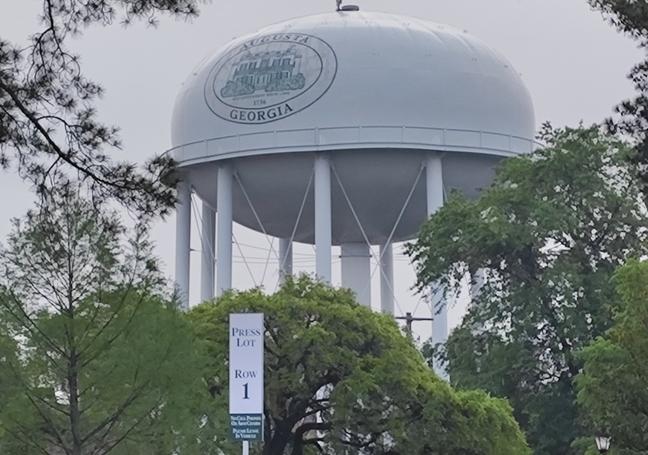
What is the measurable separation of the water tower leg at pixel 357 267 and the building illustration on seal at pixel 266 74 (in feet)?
21.4

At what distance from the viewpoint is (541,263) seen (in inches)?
1358

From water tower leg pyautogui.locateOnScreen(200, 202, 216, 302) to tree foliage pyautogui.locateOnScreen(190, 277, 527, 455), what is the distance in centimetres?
1058

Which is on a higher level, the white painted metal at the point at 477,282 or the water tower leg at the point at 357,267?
the water tower leg at the point at 357,267

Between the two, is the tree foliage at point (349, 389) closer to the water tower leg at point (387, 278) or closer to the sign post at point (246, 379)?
the sign post at point (246, 379)

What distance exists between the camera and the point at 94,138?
12.5 m

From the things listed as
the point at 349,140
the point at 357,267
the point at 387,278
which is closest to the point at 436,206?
the point at 349,140

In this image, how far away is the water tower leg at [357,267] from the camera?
4412 centimetres

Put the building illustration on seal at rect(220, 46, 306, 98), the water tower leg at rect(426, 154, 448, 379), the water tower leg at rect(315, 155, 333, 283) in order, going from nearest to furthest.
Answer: the water tower leg at rect(315, 155, 333, 283)
the water tower leg at rect(426, 154, 448, 379)
the building illustration on seal at rect(220, 46, 306, 98)

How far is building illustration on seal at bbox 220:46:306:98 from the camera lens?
39250 millimetres

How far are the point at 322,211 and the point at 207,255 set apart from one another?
18.3 ft

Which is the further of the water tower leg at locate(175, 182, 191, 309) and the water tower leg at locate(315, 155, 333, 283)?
the water tower leg at locate(175, 182, 191, 309)

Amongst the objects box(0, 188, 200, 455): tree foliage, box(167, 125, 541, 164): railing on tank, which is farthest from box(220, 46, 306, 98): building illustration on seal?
box(0, 188, 200, 455): tree foliage

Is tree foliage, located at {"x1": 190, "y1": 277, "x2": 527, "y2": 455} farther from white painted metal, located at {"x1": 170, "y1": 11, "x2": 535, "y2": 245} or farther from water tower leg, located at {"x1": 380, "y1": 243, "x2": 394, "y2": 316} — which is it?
water tower leg, located at {"x1": 380, "y1": 243, "x2": 394, "y2": 316}

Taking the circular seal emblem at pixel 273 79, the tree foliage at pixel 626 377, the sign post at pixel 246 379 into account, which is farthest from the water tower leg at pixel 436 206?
the sign post at pixel 246 379
